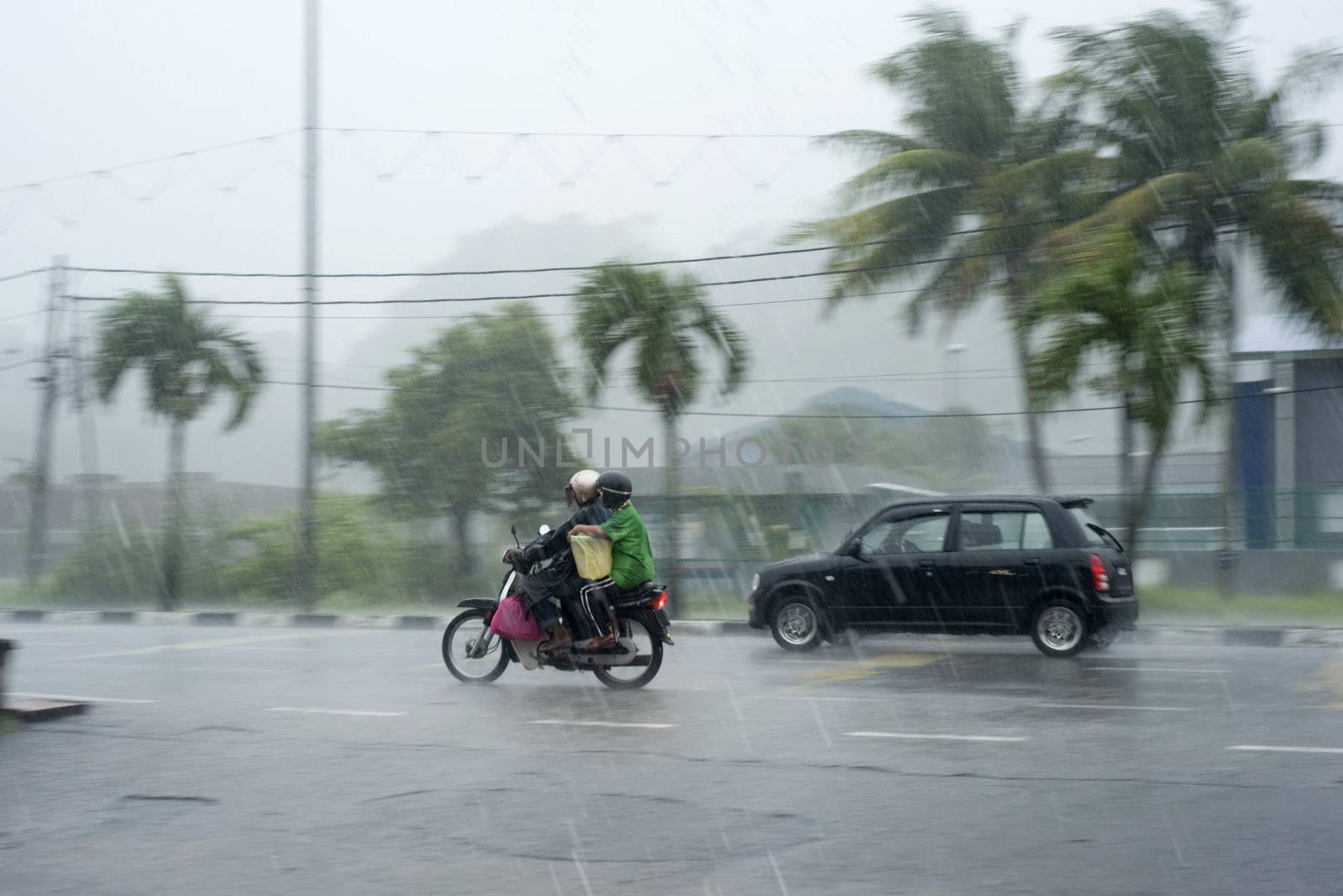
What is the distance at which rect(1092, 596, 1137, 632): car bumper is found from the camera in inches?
501

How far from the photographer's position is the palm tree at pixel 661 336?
A: 21750mm

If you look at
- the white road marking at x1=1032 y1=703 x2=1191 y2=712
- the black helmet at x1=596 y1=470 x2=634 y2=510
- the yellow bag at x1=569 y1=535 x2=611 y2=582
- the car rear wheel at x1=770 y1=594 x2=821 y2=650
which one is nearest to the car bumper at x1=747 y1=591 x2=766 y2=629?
the car rear wheel at x1=770 y1=594 x2=821 y2=650

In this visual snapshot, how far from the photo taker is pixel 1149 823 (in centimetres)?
588

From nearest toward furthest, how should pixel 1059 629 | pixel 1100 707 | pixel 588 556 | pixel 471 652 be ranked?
pixel 1100 707 < pixel 588 556 < pixel 471 652 < pixel 1059 629

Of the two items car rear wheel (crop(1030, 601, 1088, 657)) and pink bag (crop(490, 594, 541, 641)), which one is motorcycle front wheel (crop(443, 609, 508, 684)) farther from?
car rear wheel (crop(1030, 601, 1088, 657))

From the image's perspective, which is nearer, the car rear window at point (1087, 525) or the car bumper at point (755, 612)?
the car rear window at point (1087, 525)

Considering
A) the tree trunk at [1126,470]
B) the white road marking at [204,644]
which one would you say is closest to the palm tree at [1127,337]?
the tree trunk at [1126,470]

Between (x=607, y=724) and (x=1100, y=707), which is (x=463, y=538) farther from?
(x=1100, y=707)

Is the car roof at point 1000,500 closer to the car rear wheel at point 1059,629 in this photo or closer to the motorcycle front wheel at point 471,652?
the car rear wheel at point 1059,629

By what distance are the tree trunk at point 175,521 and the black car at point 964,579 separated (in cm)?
1602

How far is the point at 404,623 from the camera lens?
66.9 ft

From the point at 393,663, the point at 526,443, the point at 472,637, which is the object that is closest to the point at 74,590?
the point at 526,443

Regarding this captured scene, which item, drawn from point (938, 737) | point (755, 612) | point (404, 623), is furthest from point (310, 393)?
point (938, 737)

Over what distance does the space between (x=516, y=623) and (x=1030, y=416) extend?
47.0 feet
